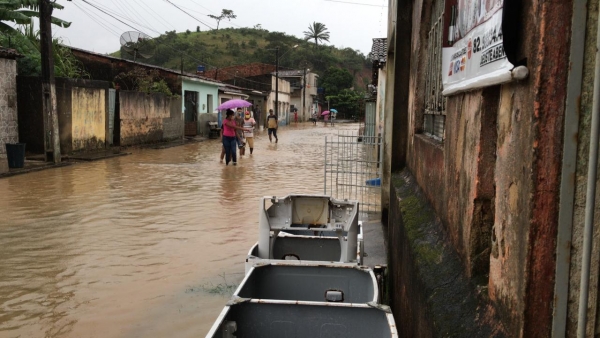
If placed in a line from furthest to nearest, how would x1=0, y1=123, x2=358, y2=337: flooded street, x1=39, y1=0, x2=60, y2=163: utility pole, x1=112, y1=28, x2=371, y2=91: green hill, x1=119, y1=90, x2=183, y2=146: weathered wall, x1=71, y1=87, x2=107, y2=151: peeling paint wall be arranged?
x1=112, y1=28, x2=371, y2=91: green hill < x1=119, y1=90, x2=183, y2=146: weathered wall < x1=71, y1=87, x2=107, y2=151: peeling paint wall < x1=39, y1=0, x2=60, y2=163: utility pole < x1=0, y1=123, x2=358, y2=337: flooded street

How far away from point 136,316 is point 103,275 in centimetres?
127

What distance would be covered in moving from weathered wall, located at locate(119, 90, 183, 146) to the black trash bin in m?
7.12

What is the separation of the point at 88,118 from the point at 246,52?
7582 centimetres

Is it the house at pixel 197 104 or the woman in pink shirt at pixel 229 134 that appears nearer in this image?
the woman in pink shirt at pixel 229 134

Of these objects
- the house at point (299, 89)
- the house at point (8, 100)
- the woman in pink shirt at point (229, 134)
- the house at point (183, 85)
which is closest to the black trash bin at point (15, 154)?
the house at point (8, 100)

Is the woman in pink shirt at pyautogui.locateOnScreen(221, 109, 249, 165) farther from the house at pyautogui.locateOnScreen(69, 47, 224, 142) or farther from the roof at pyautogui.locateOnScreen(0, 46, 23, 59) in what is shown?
the house at pyautogui.locateOnScreen(69, 47, 224, 142)

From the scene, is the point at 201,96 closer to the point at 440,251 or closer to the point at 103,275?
the point at 103,275

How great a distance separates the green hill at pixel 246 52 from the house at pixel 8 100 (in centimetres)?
5665

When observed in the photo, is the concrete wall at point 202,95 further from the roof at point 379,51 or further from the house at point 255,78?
the house at point 255,78

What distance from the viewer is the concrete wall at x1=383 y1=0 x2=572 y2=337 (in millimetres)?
1658

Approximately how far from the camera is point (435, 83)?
4930 mm

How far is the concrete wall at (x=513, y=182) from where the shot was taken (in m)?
1.66

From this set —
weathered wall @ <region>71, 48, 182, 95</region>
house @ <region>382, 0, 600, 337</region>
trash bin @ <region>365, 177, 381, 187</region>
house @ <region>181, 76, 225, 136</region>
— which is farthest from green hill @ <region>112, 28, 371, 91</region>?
house @ <region>382, 0, 600, 337</region>

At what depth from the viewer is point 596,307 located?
4.99ft
